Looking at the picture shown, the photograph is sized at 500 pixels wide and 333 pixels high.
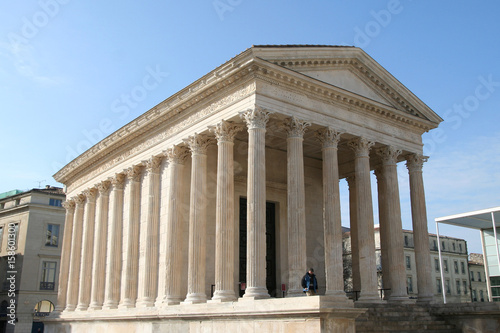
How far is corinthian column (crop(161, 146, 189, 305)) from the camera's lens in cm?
2408

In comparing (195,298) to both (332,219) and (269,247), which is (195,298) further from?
(269,247)

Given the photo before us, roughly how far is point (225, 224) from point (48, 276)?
35.7 meters

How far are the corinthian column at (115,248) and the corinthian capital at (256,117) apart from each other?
489 inches

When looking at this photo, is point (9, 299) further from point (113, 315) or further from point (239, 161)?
point (239, 161)

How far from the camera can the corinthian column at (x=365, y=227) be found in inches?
920

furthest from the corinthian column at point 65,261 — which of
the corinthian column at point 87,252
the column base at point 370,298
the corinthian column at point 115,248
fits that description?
the column base at point 370,298

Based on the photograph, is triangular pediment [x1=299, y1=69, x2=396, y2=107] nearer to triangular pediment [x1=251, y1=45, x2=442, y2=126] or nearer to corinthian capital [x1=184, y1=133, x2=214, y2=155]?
triangular pediment [x1=251, y1=45, x2=442, y2=126]

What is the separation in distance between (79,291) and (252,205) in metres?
18.3

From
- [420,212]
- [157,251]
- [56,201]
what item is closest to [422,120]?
[420,212]

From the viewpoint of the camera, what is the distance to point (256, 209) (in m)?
20.2

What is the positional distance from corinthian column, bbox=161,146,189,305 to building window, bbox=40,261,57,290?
98.0ft

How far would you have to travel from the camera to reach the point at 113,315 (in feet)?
89.1

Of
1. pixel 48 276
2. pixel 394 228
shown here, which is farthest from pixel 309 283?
pixel 48 276

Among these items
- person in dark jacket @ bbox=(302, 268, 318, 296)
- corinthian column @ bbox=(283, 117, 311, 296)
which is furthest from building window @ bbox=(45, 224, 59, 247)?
person in dark jacket @ bbox=(302, 268, 318, 296)
